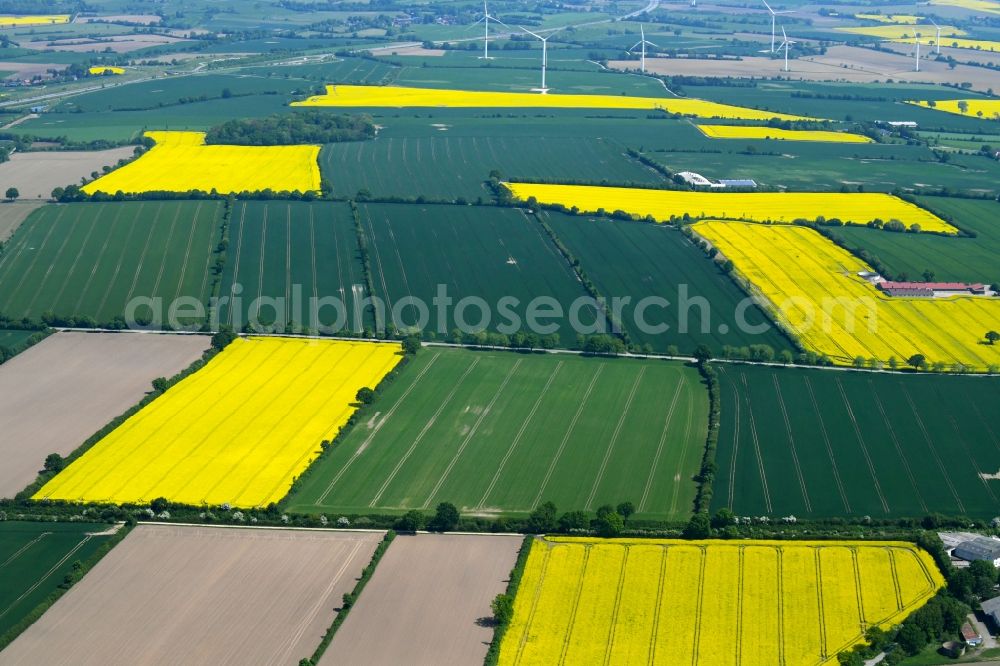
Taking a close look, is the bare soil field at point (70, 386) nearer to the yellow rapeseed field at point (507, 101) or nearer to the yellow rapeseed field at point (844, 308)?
the yellow rapeseed field at point (844, 308)

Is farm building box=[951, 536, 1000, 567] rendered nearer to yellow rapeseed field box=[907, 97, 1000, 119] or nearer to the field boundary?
the field boundary

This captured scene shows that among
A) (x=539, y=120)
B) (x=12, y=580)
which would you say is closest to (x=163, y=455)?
(x=12, y=580)

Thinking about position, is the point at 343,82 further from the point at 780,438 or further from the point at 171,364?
the point at 780,438

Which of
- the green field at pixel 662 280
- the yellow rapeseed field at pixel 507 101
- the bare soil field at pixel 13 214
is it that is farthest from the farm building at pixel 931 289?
the bare soil field at pixel 13 214

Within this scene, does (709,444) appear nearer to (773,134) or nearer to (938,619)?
(938,619)

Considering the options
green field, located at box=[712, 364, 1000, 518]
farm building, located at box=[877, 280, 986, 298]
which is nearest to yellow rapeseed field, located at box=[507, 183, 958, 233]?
farm building, located at box=[877, 280, 986, 298]

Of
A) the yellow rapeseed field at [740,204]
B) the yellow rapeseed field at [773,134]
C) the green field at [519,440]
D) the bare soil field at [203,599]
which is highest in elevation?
the bare soil field at [203,599]
